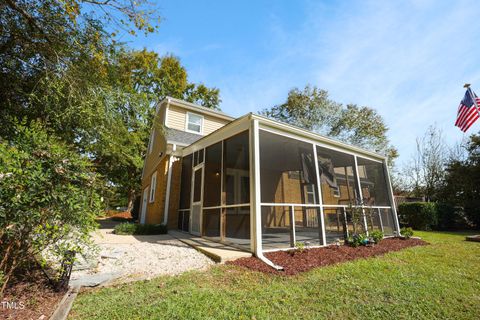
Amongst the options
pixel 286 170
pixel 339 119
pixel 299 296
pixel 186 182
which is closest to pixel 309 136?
pixel 286 170

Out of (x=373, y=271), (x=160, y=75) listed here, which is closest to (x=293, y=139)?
(x=373, y=271)

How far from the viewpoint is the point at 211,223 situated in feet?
22.6

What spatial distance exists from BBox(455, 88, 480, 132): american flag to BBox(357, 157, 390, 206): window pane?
317cm

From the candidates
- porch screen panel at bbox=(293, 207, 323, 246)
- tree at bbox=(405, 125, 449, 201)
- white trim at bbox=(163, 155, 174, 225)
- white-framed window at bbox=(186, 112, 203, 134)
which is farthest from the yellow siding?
tree at bbox=(405, 125, 449, 201)

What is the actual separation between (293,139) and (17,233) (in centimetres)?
606

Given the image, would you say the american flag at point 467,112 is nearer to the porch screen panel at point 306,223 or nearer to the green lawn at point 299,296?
the green lawn at point 299,296

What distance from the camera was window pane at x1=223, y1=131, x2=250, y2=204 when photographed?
20.0ft

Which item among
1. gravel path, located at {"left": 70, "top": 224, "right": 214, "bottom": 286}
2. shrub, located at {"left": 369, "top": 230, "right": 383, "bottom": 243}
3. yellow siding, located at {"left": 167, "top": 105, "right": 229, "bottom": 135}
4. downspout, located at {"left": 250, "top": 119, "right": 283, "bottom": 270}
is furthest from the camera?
yellow siding, located at {"left": 167, "top": 105, "right": 229, "bottom": 135}

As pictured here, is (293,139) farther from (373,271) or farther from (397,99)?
(397,99)

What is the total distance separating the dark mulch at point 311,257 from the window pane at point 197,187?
11.6 ft

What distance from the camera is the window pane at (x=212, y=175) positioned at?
712 cm

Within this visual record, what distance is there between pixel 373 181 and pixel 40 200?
1040 centimetres

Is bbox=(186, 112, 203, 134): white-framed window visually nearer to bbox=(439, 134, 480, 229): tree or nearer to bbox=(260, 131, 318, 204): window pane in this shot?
bbox=(260, 131, 318, 204): window pane

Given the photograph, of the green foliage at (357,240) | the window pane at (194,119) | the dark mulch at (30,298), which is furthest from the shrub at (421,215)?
the dark mulch at (30,298)
